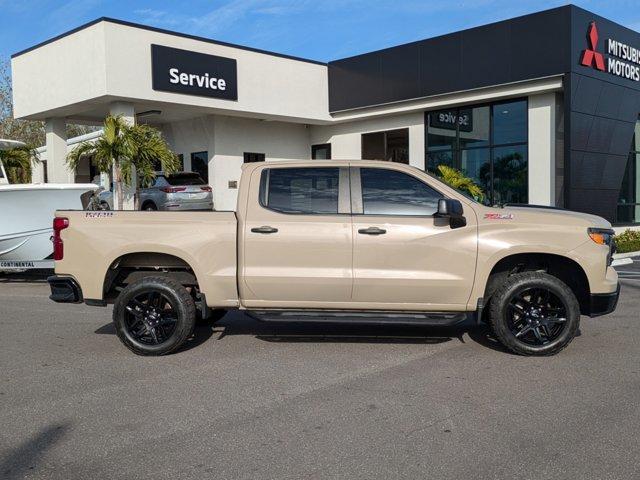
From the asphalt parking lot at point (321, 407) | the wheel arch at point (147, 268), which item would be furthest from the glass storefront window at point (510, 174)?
the wheel arch at point (147, 268)

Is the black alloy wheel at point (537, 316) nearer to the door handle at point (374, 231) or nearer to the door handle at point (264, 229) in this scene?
the door handle at point (374, 231)

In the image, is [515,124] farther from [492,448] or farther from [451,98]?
[492,448]

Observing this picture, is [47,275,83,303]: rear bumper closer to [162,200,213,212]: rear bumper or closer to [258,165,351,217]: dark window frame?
[258,165,351,217]: dark window frame

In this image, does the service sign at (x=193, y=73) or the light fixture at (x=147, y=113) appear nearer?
the service sign at (x=193, y=73)

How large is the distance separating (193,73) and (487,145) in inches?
357

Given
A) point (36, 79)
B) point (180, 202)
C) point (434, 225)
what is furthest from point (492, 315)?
point (36, 79)

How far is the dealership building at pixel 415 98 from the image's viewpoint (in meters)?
16.6

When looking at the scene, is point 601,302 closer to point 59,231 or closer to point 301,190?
point 301,190

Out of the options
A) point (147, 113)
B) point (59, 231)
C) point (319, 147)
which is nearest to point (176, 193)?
point (147, 113)

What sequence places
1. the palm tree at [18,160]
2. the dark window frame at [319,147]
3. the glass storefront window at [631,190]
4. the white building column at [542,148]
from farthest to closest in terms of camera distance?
the dark window frame at [319,147]
the glass storefront window at [631,190]
the palm tree at [18,160]
the white building column at [542,148]

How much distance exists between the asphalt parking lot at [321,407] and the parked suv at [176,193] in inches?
481

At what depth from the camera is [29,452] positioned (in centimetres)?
389

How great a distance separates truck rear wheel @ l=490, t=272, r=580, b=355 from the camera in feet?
19.3

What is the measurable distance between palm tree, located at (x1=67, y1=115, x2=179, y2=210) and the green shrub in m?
12.7
